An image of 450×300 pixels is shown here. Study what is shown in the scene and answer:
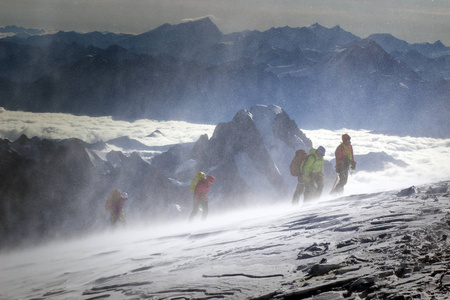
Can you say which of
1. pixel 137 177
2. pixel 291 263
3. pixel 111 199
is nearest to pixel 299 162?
pixel 111 199

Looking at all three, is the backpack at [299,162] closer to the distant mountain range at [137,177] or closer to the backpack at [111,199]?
the backpack at [111,199]

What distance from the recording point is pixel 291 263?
551 centimetres

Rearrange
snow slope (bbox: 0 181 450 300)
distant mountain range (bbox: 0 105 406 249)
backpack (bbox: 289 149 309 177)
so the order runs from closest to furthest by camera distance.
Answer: snow slope (bbox: 0 181 450 300) < backpack (bbox: 289 149 309 177) < distant mountain range (bbox: 0 105 406 249)

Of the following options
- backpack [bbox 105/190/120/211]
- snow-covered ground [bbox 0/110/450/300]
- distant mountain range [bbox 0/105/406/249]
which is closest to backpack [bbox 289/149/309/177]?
snow-covered ground [bbox 0/110/450/300]

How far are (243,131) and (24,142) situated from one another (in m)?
83.6

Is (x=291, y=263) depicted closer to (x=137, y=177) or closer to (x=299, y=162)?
(x=299, y=162)

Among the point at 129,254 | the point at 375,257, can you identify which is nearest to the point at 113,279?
the point at 129,254

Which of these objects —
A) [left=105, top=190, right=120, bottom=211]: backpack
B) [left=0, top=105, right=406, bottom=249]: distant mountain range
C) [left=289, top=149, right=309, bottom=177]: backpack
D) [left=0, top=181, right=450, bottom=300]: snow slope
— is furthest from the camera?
[left=0, top=105, right=406, bottom=249]: distant mountain range

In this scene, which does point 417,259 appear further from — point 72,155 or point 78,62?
point 78,62

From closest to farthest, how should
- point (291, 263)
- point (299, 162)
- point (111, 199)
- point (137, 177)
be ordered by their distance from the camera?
point (291, 263) → point (299, 162) → point (111, 199) → point (137, 177)

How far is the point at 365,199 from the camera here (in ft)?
36.7

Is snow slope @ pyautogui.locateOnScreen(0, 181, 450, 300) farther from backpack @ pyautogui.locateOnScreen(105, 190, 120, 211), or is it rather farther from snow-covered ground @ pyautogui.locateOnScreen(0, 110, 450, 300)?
backpack @ pyautogui.locateOnScreen(105, 190, 120, 211)

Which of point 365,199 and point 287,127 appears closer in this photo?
point 365,199

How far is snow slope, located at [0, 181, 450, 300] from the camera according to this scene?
163 inches
